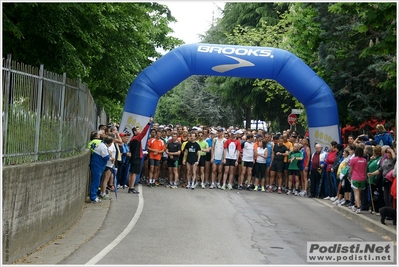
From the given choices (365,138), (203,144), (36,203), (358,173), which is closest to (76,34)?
(36,203)

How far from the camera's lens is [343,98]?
26344 millimetres

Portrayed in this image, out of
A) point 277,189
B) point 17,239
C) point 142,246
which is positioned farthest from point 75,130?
point 277,189

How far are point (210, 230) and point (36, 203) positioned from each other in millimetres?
3634

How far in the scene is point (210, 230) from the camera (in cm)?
1352

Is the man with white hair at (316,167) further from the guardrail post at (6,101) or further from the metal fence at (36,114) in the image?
the guardrail post at (6,101)

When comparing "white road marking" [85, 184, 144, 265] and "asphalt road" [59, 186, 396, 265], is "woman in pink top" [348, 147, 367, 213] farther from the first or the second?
"white road marking" [85, 184, 144, 265]

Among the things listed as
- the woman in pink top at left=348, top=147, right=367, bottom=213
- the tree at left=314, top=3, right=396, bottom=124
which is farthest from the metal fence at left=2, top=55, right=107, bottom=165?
the tree at left=314, top=3, right=396, bottom=124

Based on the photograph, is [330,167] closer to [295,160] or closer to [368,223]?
[295,160]

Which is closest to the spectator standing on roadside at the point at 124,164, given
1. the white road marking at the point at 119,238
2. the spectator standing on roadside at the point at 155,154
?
the spectator standing on roadside at the point at 155,154

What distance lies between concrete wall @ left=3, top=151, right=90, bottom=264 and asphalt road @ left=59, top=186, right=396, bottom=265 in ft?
2.08

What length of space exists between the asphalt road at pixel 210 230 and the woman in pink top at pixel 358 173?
0.62m

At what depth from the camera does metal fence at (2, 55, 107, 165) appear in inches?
404

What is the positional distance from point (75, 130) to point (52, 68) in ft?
6.64

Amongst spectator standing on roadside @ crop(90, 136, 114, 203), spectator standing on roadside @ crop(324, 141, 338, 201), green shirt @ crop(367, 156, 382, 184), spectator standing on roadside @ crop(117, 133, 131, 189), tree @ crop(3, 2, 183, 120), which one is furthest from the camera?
spectator standing on roadside @ crop(324, 141, 338, 201)
